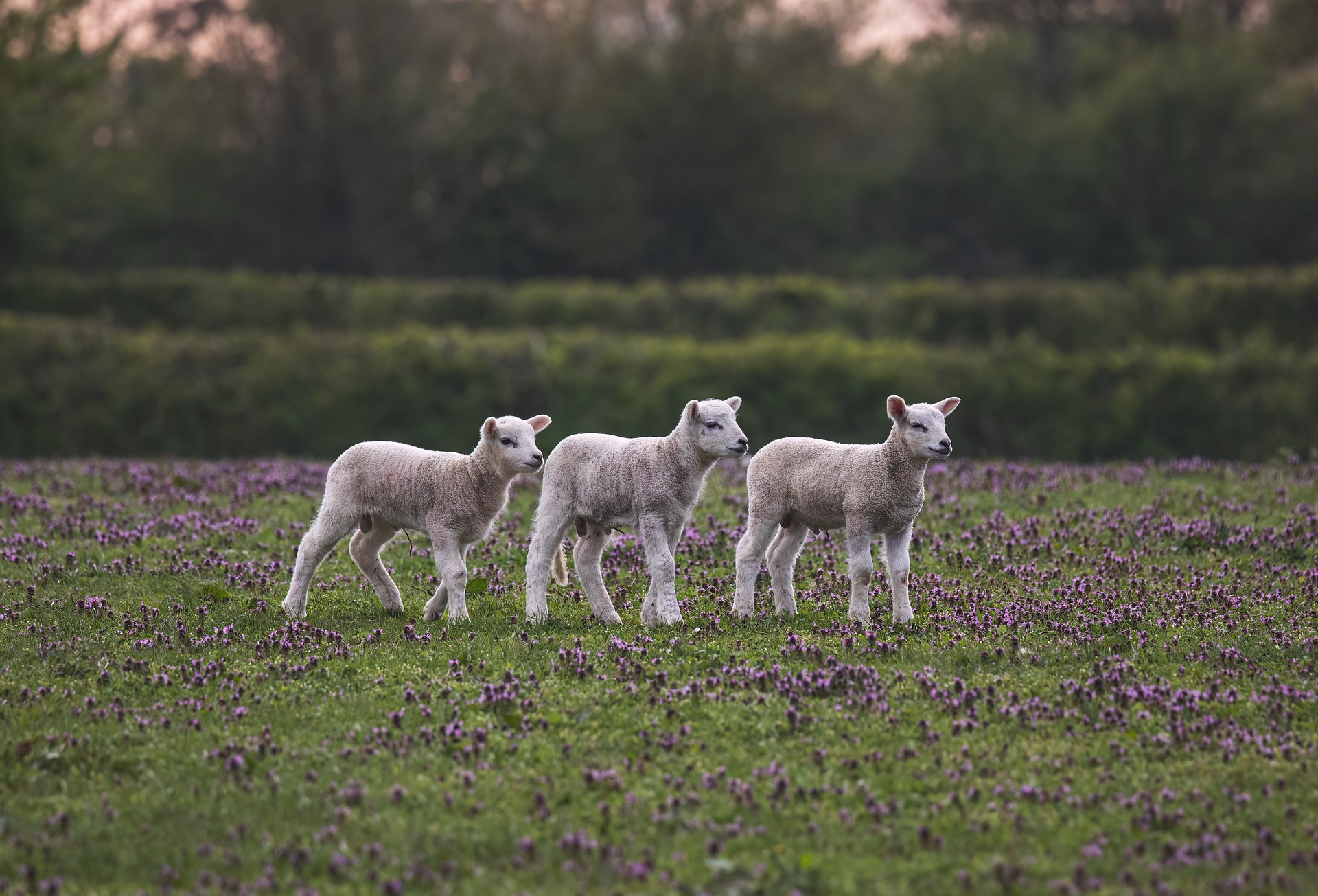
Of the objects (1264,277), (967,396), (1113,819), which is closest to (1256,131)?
(1264,277)

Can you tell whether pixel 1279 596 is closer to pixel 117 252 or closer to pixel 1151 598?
pixel 1151 598

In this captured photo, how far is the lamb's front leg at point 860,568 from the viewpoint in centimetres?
1082

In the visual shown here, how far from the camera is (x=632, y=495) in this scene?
11078 millimetres

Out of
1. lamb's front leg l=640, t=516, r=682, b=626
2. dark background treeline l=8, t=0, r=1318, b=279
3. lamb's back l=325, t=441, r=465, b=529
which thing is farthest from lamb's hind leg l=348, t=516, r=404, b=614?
dark background treeline l=8, t=0, r=1318, b=279

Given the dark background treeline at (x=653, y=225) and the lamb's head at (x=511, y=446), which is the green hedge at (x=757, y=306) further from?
the lamb's head at (x=511, y=446)

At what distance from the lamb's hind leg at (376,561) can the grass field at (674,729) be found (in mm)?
206

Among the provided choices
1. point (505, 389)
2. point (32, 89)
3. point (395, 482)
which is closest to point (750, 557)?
point (395, 482)

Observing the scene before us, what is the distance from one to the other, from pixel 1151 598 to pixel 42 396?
22460 mm

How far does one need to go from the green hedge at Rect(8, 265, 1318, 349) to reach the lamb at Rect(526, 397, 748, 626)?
64.6 feet

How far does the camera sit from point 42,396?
26.7 m

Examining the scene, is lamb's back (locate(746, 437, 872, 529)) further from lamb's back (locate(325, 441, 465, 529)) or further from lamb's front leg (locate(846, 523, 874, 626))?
lamb's back (locate(325, 441, 465, 529))

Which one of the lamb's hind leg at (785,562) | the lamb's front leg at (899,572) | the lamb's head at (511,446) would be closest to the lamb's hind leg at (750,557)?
the lamb's hind leg at (785,562)

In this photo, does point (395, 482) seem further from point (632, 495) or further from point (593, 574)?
point (632, 495)

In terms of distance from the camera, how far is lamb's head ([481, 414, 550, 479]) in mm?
11148
